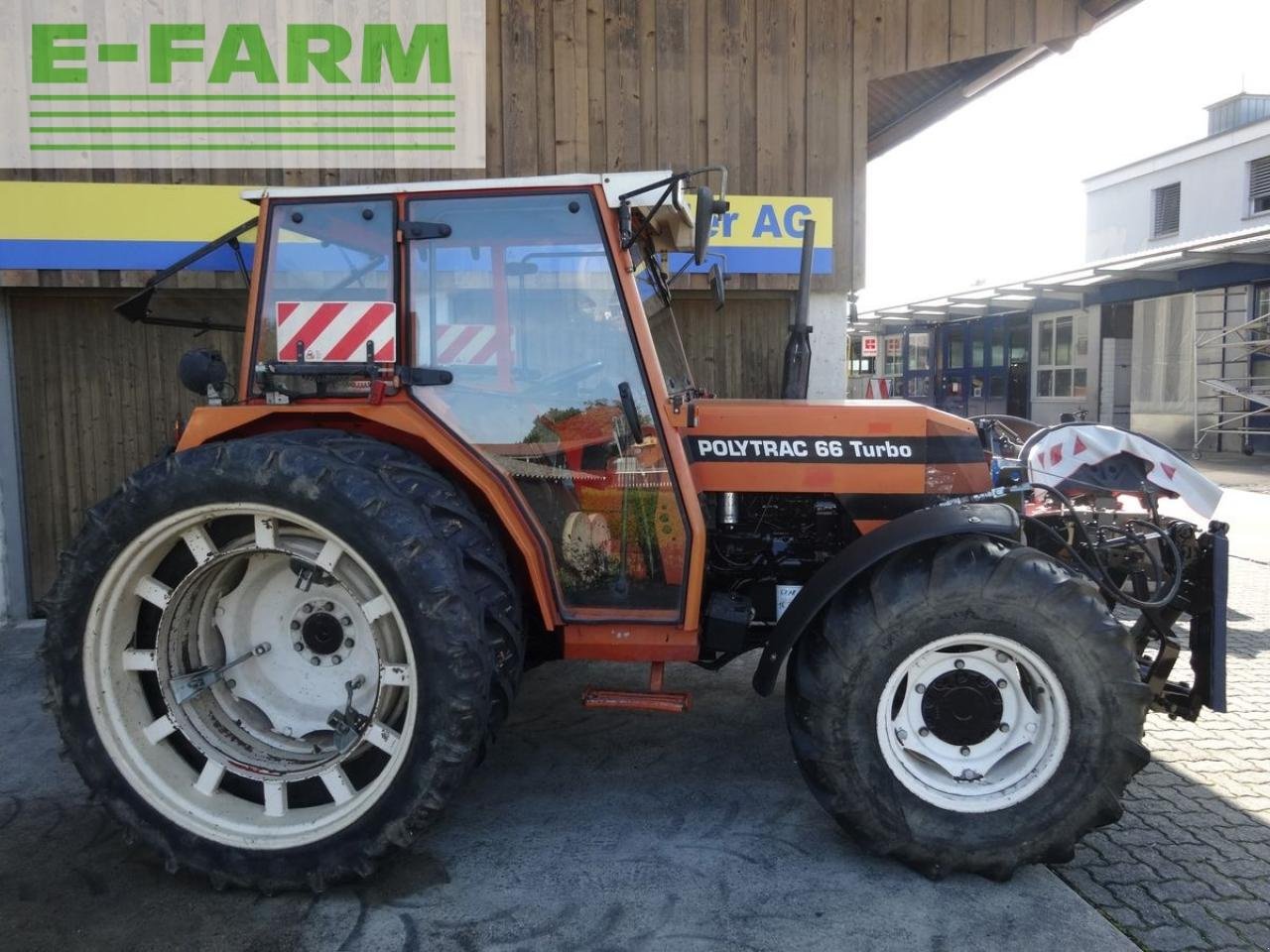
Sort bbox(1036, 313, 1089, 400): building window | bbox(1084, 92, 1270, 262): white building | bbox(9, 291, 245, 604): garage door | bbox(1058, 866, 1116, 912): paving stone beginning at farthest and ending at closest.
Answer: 1. bbox(1084, 92, 1270, 262): white building
2. bbox(1036, 313, 1089, 400): building window
3. bbox(9, 291, 245, 604): garage door
4. bbox(1058, 866, 1116, 912): paving stone

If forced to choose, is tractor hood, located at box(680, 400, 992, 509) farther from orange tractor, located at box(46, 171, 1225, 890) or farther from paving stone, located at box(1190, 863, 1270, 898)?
paving stone, located at box(1190, 863, 1270, 898)

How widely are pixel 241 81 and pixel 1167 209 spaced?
1017 inches

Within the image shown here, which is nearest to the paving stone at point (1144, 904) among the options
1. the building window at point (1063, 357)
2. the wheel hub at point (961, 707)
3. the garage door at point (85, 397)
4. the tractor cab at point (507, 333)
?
the wheel hub at point (961, 707)

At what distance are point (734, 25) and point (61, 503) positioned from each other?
19.0 feet

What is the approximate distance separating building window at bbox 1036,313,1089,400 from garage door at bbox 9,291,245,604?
19319mm

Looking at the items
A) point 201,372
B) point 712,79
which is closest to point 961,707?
point 201,372

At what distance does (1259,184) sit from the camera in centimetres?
2122

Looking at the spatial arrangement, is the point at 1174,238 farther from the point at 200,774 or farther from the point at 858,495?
the point at 200,774

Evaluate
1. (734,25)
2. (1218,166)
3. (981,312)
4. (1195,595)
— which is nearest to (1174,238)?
(1218,166)

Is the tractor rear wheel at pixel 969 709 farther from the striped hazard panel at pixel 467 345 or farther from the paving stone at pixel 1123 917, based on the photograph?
the striped hazard panel at pixel 467 345

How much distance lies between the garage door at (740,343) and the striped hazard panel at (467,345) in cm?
365

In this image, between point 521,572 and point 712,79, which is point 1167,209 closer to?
point 712,79

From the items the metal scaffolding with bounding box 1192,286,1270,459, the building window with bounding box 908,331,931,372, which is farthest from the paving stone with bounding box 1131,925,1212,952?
the building window with bounding box 908,331,931,372

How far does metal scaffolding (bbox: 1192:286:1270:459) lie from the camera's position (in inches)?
648
